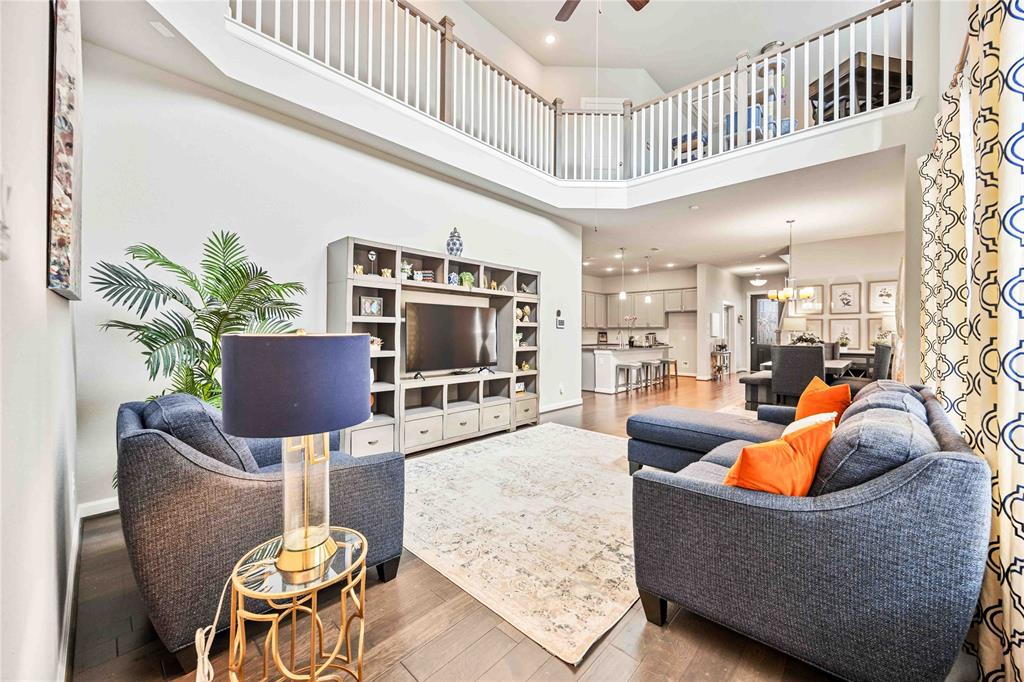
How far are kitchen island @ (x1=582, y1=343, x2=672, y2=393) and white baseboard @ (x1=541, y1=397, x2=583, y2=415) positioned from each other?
5.02 ft

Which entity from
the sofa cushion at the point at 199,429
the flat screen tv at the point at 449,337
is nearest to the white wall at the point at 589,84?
the flat screen tv at the point at 449,337

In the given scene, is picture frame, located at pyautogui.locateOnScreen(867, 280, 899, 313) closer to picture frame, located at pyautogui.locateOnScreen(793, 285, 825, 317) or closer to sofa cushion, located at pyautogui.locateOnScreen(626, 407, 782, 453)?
picture frame, located at pyautogui.locateOnScreen(793, 285, 825, 317)

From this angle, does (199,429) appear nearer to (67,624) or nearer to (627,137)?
(67,624)

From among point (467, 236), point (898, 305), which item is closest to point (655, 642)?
point (467, 236)

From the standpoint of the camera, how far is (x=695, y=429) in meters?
2.86

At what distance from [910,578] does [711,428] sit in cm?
170

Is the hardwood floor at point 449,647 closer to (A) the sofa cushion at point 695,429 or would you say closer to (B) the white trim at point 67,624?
(B) the white trim at point 67,624

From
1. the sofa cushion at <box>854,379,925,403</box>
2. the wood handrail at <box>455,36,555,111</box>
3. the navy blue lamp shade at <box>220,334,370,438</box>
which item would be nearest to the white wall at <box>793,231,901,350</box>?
the wood handrail at <box>455,36,555,111</box>

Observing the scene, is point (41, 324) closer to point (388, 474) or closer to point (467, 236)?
point (388, 474)

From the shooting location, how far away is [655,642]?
4.91 feet

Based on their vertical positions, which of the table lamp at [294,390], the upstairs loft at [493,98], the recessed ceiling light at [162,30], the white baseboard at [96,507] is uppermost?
the upstairs loft at [493,98]

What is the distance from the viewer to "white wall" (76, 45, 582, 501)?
2590mm

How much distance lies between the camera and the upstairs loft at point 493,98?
3119mm

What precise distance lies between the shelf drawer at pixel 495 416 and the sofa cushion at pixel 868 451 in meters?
3.16
